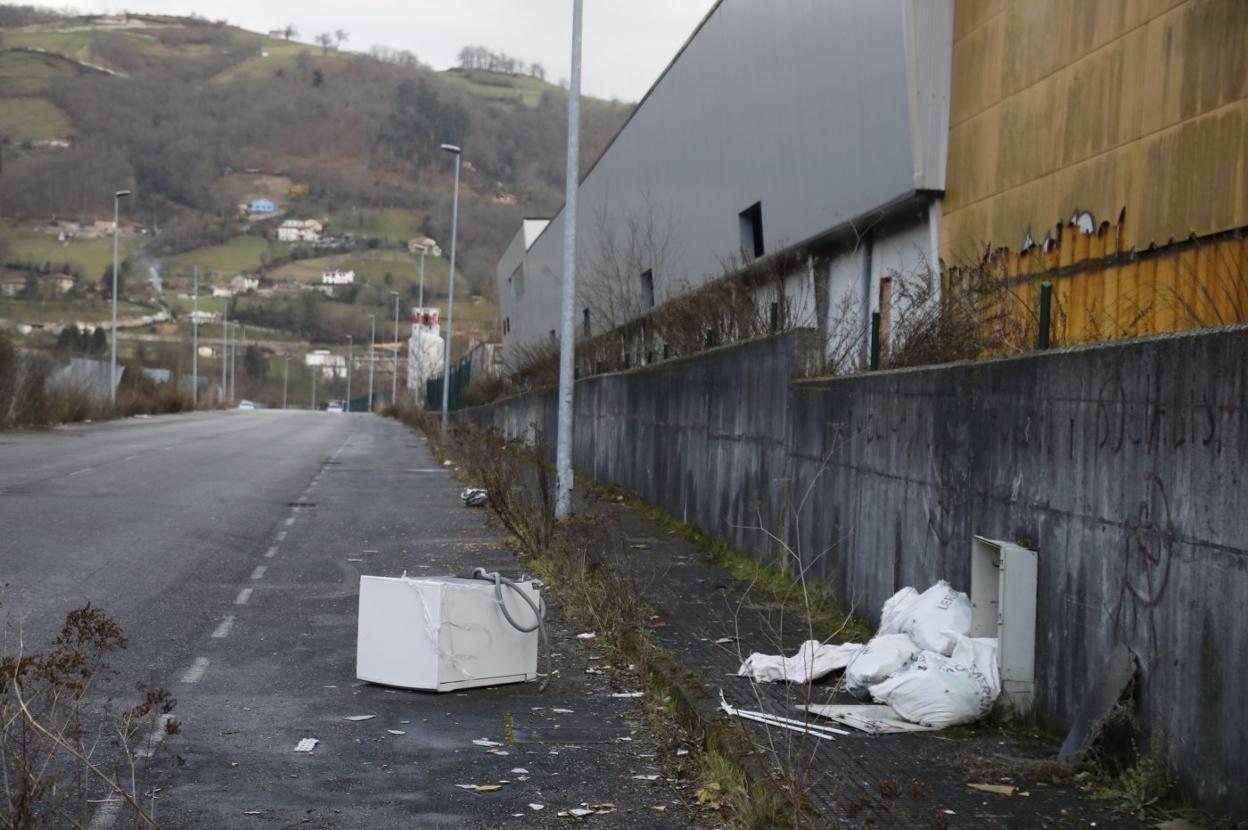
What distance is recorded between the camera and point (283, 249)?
656 ft

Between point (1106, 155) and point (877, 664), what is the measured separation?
6.27 meters

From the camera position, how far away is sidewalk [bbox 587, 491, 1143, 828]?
6.33m

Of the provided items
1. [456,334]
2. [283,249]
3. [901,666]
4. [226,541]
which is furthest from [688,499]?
[283,249]

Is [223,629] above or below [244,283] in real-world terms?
below

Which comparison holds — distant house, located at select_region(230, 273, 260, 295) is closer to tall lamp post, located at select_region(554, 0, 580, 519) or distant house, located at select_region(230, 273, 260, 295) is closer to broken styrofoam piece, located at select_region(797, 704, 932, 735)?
tall lamp post, located at select_region(554, 0, 580, 519)

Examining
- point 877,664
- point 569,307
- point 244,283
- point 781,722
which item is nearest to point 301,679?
point 781,722

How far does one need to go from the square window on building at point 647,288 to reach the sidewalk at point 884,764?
2050 cm

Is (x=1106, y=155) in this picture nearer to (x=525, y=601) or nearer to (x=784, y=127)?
(x=525, y=601)

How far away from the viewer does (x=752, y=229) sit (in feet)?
77.9

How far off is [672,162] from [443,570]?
1605 centimetres

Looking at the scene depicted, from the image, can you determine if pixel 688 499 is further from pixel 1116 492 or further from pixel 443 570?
pixel 1116 492

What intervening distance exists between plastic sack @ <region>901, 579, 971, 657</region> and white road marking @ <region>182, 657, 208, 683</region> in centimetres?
460

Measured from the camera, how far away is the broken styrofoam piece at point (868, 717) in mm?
8016

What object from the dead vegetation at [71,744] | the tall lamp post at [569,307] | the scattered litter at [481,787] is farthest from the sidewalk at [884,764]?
the tall lamp post at [569,307]
